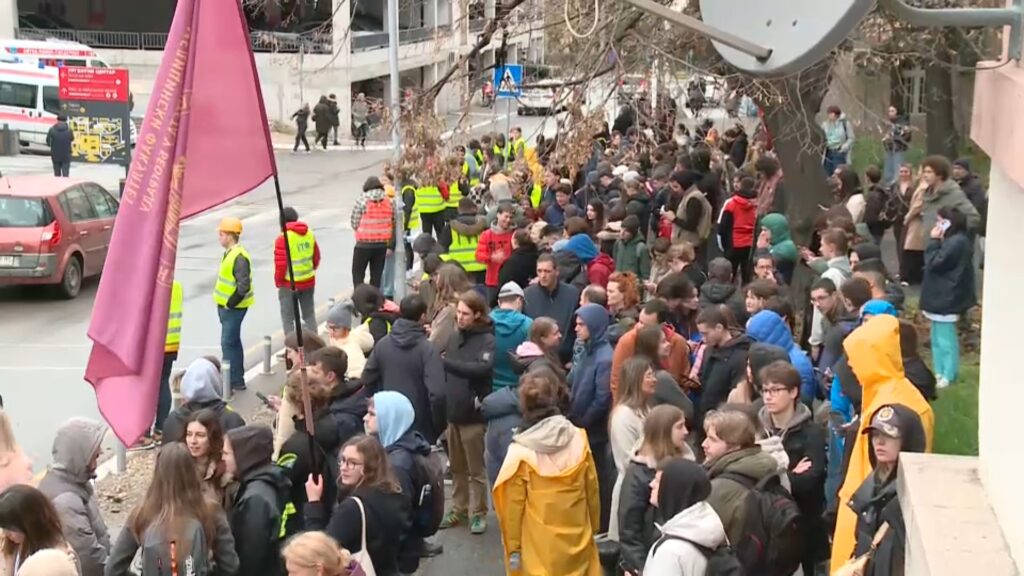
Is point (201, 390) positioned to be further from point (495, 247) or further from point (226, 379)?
point (495, 247)

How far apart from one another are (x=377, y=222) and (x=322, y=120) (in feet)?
85.8

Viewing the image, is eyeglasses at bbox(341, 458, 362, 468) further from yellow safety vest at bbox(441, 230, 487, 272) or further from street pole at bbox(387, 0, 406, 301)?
yellow safety vest at bbox(441, 230, 487, 272)

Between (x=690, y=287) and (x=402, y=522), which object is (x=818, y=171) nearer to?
(x=690, y=287)

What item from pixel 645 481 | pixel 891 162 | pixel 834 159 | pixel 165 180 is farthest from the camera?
pixel 891 162

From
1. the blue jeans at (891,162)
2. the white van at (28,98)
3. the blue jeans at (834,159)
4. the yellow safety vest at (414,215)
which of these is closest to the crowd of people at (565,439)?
the yellow safety vest at (414,215)

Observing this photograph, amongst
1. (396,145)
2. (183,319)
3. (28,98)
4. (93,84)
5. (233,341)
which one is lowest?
(183,319)

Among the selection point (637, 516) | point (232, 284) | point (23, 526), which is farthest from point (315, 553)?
point (232, 284)

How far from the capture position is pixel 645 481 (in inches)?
233

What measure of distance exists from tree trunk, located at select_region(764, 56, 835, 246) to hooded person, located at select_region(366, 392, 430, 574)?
25.0ft

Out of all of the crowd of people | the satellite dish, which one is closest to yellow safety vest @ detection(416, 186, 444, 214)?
the crowd of people

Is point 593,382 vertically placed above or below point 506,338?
below

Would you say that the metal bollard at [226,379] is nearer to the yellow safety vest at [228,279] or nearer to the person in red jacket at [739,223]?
the yellow safety vest at [228,279]

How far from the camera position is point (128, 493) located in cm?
934

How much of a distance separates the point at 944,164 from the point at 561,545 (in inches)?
282
